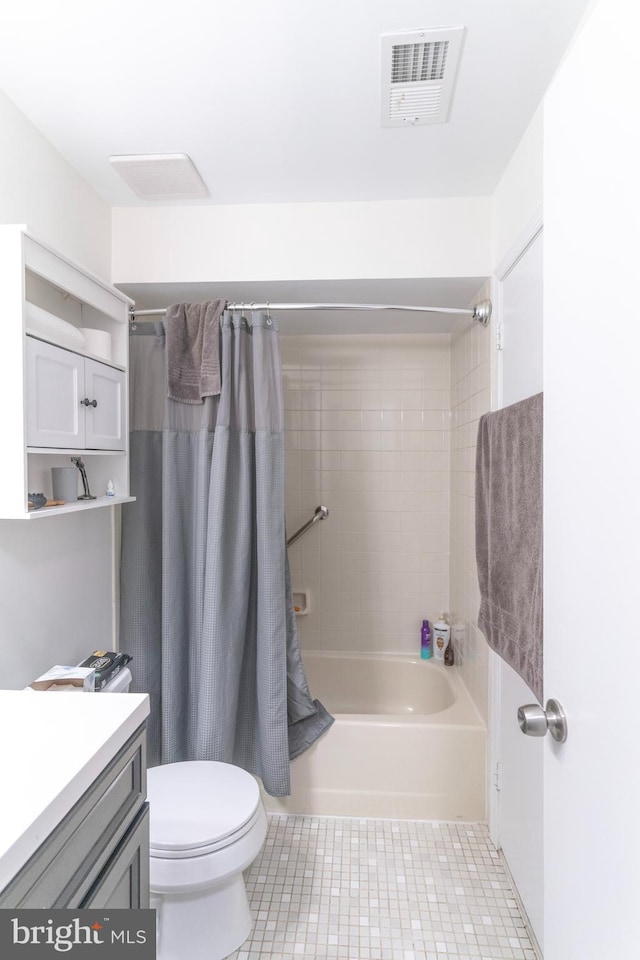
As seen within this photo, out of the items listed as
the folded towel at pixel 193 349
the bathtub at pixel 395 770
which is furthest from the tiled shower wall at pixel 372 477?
the folded towel at pixel 193 349

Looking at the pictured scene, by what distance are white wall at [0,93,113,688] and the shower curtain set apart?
16 centimetres

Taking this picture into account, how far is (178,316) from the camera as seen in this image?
6.36ft

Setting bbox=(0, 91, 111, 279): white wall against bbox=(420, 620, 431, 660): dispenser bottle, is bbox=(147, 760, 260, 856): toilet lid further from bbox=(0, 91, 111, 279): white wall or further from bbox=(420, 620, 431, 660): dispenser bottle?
bbox=(0, 91, 111, 279): white wall

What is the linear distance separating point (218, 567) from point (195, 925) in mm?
1022

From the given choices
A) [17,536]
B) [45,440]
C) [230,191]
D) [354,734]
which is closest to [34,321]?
[45,440]

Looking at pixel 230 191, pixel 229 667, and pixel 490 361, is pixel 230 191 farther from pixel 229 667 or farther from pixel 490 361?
pixel 229 667

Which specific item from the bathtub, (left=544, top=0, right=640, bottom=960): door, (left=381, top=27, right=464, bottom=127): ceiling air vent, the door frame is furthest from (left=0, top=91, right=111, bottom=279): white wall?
the bathtub

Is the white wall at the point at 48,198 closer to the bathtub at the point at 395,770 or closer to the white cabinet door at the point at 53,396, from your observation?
the white cabinet door at the point at 53,396

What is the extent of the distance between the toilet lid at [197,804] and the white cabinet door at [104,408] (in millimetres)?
1051

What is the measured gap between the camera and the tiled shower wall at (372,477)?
2822 mm

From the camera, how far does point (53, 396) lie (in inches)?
54.9

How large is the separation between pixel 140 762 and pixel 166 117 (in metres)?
1.68

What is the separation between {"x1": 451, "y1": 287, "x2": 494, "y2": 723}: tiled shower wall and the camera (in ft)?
6.72

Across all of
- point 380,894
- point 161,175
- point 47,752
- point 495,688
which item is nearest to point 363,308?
point 161,175
